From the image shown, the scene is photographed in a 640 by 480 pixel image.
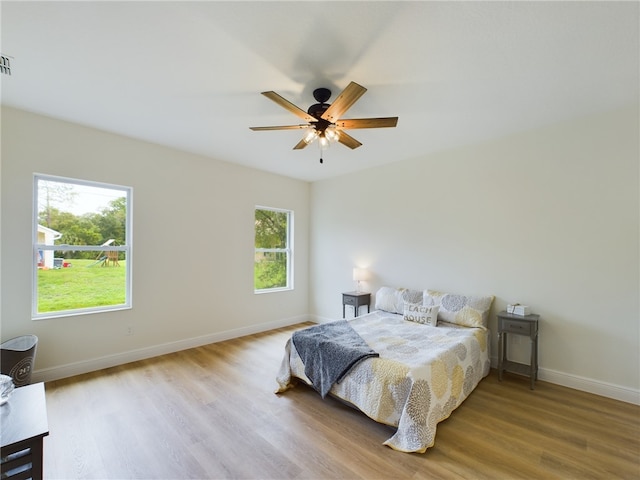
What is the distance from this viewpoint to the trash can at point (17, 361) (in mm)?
2516

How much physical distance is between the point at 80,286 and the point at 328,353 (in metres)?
2.96

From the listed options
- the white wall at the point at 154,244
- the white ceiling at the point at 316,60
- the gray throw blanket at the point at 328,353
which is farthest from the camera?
the white wall at the point at 154,244

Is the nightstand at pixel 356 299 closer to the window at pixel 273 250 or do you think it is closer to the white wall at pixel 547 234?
the white wall at pixel 547 234

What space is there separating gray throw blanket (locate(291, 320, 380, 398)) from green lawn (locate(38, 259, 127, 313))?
2385mm

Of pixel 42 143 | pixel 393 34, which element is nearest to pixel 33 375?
pixel 42 143

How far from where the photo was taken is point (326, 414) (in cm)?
249

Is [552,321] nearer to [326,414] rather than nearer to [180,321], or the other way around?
[326,414]

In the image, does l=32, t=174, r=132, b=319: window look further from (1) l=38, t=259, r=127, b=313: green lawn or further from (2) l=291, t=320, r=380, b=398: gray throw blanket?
(2) l=291, t=320, r=380, b=398: gray throw blanket

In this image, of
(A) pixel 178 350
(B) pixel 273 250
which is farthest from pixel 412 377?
(B) pixel 273 250

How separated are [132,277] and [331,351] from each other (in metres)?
2.70

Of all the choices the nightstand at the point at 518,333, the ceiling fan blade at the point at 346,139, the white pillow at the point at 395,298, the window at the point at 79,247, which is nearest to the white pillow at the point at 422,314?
the white pillow at the point at 395,298

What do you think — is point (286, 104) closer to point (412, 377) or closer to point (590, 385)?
point (412, 377)

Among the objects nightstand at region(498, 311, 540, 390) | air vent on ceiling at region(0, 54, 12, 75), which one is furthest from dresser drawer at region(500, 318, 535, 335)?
air vent on ceiling at region(0, 54, 12, 75)

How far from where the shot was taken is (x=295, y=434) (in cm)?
221
